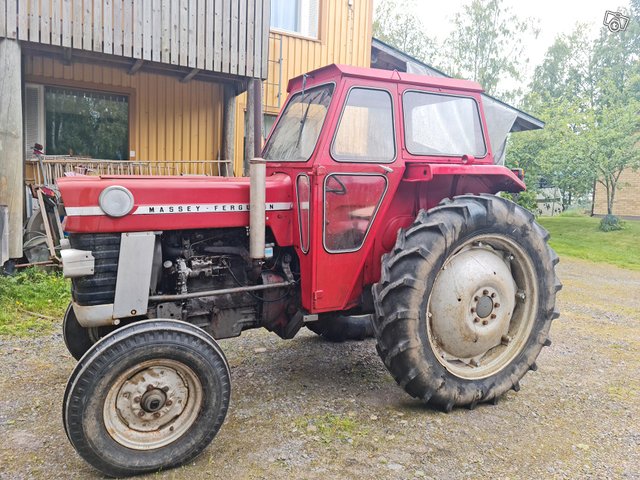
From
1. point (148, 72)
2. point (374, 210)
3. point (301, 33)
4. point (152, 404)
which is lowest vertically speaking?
point (152, 404)

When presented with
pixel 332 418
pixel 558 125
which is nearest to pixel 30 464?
pixel 332 418

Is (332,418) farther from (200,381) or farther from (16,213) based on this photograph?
(16,213)

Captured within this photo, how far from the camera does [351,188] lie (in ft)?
11.4

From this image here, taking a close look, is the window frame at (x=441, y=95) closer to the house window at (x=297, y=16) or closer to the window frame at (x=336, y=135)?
the window frame at (x=336, y=135)

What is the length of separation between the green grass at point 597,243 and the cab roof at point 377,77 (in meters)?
8.26

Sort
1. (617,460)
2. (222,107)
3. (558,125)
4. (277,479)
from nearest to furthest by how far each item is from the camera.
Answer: (277,479)
(617,460)
(222,107)
(558,125)

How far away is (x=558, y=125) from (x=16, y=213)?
14.7m

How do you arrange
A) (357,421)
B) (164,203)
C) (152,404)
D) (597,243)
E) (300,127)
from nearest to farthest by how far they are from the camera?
(152,404), (164,203), (357,421), (300,127), (597,243)

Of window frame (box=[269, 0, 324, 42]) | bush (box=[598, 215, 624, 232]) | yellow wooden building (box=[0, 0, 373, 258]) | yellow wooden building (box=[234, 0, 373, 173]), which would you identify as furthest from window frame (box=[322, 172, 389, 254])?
bush (box=[598, 215, 624, 232])

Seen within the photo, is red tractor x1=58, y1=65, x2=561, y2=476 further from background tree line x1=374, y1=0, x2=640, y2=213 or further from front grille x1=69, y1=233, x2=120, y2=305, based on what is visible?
→ background tree line x1=374, y1=0, x2=640, y2=213

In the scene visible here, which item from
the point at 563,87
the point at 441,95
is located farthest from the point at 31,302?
the point at 563,87

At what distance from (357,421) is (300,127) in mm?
2049

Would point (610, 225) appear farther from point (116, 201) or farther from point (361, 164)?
Result: point (116, 201)

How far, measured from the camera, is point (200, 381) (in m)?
2.85
